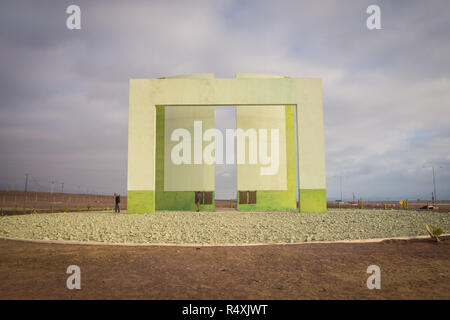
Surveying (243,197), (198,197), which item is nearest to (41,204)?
(198,197)

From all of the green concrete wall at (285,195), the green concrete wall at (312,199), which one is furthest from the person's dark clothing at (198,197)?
the green concrete wall at (312,199)

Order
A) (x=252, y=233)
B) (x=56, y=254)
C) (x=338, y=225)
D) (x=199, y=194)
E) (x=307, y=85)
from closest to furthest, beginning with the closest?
(x=56, y=254) → (x=252, y=233) → (x=338, y=225) → (x=307, y=85) → (x=199, y=194)

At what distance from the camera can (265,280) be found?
542 centimetres

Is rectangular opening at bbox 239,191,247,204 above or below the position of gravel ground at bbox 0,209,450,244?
above

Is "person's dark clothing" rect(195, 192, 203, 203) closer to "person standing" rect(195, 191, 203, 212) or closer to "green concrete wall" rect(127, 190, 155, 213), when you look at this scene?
"person standing" rect(195, 191, 203, 212)

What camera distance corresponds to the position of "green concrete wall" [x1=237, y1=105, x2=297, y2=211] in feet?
82.6

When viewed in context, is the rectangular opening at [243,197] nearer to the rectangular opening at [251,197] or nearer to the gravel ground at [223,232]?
the rectangular opening at [251,197]

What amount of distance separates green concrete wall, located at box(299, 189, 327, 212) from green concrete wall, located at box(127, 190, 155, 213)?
10.3 metres

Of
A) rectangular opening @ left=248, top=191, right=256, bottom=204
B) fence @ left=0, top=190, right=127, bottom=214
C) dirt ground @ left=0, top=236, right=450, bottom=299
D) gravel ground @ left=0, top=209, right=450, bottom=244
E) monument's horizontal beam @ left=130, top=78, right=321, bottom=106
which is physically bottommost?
fence @ left=0, top=190, right=127, bottom=214

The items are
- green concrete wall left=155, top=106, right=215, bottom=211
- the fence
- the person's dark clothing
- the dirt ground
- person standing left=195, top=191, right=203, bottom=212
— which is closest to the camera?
the dirt ground

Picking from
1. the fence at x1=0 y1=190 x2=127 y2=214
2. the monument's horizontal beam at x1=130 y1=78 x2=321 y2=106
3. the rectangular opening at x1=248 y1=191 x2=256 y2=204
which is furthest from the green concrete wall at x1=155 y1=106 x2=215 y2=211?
the fence at x1=0 y1=190 x2=127 y2=214

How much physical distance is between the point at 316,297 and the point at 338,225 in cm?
975
